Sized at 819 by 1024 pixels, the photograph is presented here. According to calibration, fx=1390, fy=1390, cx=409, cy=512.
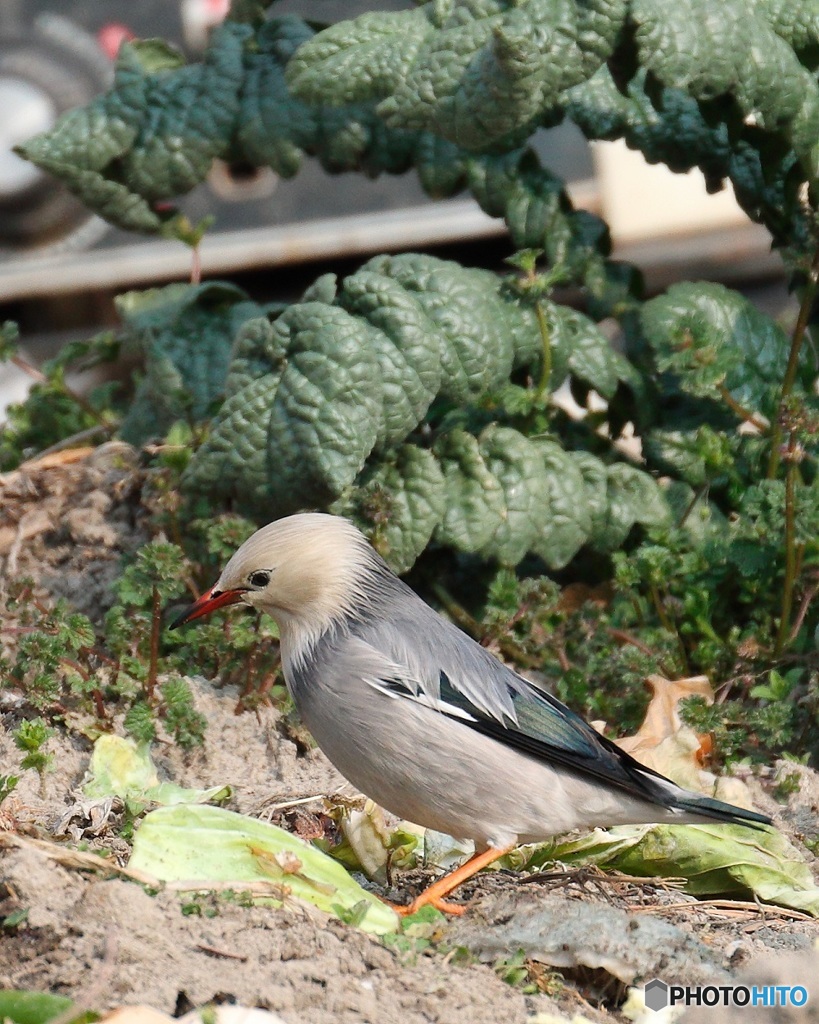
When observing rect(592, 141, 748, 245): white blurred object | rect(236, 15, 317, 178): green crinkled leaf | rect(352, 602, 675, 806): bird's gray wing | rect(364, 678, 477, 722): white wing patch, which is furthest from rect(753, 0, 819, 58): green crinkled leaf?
rect(592, 141, 748, 245): white blurred object

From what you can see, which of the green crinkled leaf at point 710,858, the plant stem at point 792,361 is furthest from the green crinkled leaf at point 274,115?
the green crinkled leaf at point 710,858

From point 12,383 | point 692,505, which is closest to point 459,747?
point 692,505

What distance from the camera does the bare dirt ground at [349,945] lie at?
2.59 metres

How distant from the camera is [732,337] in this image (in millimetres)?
4859

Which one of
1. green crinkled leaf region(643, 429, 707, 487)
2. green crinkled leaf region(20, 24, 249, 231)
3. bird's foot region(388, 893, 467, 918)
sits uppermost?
green crinkled leaf region(20, 24, 249, 231)

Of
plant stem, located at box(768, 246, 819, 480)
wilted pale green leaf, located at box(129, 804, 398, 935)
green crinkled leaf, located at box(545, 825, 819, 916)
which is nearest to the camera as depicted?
wilted pale green leaf, located at box(129, 804, 398, 935)

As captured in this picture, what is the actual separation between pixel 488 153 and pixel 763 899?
2618 millimetres

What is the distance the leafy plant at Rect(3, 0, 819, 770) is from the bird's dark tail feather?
69 centimetres

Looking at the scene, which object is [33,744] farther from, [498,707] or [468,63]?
[468,63]

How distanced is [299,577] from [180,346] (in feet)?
5.59

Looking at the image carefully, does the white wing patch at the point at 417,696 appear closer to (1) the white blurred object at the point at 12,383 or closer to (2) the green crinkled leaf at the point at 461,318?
(2) the green crinkled leaf at the point at 461,318

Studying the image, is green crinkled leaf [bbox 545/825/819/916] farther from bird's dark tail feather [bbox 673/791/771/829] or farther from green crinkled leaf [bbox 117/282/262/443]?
green crinkled leaf [bbox 117/282/262/443]

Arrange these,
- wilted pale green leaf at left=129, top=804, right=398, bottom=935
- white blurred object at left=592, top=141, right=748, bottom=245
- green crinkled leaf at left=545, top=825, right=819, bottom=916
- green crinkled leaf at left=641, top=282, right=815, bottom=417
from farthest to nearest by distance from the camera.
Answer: white blurred object at left=592, top=141, right=748, bottom=245 < green crinkled leaf at left=641, top=282, right=815, bottom=417 < green crinkled leaf at left=545, top=825, right=819, bottom=916 < wilted pale green leaf at left=129, top=804, right=398, bottom=935

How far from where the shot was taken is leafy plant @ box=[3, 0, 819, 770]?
4129 mm
